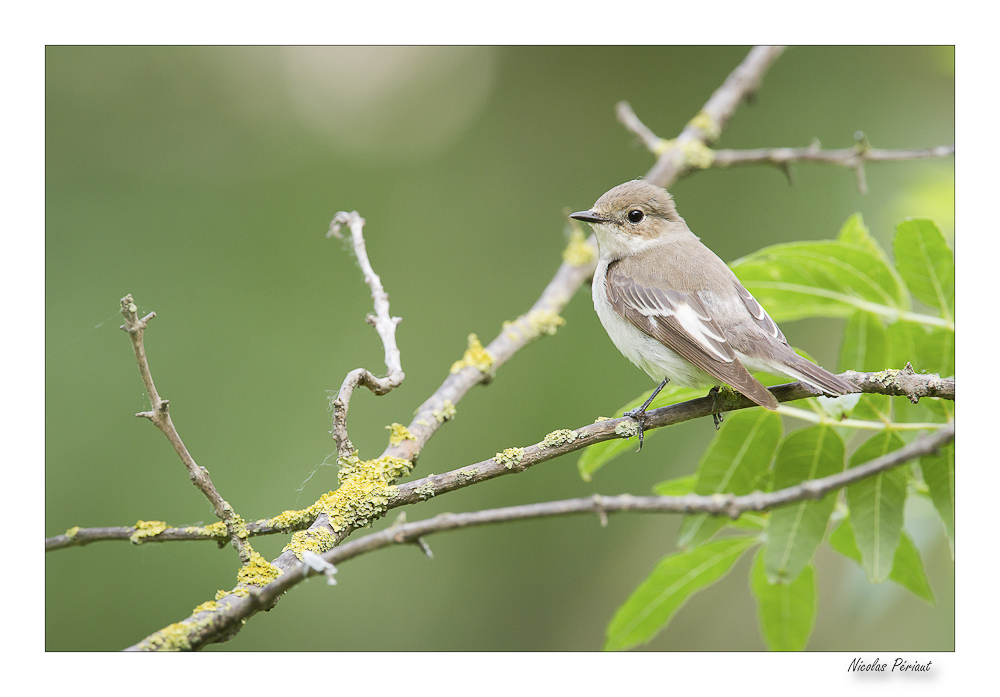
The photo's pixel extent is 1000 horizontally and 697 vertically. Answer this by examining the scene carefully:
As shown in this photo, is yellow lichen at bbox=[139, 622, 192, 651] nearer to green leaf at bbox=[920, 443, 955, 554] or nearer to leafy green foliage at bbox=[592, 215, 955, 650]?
leafy green foliage at bbox=[592, 215, 955, 650]

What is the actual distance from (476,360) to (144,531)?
47.7 inches

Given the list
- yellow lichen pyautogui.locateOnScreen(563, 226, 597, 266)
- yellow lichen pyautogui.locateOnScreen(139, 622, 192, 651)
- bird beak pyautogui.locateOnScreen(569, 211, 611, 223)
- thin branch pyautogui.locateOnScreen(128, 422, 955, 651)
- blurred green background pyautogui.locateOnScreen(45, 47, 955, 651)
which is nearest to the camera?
thin branch pyautogui.locateOnScreen(128, 422, 955, 651)

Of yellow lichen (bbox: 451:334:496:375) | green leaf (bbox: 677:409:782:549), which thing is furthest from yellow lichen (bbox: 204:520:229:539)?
green leaf (bbox: 677:409:782:549)

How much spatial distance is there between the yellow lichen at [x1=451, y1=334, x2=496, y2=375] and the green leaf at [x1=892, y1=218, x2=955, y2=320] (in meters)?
1.32

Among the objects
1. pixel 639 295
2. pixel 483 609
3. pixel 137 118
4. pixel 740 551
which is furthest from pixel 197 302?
pixel 740 551

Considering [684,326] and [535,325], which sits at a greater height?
[535,325]

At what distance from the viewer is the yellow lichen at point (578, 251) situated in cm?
331

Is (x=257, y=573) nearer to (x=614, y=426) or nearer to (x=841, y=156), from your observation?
(x=614, y=426)

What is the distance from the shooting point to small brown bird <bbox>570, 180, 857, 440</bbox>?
6.55 feet

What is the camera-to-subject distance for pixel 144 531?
1745 mm

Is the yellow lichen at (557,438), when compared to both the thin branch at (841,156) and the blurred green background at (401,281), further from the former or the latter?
the thin branch at (841,156)

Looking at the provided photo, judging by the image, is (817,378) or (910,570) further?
(910,570)

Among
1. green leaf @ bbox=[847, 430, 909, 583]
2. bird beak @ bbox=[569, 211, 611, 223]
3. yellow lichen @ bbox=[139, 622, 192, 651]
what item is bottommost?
yellow lichen @ bbox=[139, 622, 192, 651]

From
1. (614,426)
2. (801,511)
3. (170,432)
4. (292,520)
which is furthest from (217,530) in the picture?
(801,511)
